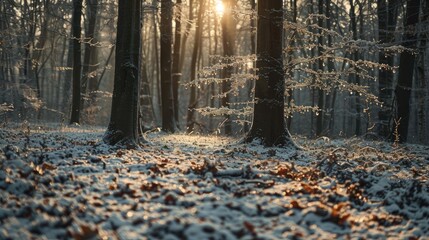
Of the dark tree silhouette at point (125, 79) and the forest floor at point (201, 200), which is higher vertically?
the dark tree silhouette at point (125, 79)

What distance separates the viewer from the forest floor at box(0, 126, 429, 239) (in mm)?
3719

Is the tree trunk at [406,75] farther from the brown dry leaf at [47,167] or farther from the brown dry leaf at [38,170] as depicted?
the brown dry leaf at [38,170]

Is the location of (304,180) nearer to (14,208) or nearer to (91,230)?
(91,230)

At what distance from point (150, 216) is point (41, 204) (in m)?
1.20

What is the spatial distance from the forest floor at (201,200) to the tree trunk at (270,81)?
247cm

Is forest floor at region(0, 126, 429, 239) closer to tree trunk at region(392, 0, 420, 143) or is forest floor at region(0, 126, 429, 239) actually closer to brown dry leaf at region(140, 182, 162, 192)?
brown dry leaf at region(140, 182, 162, 192)

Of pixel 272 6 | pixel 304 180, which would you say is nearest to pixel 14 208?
pixel 304 180

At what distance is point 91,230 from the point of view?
3.50 meters

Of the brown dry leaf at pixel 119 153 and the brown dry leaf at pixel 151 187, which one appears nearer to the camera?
the brown dry leaf at pixel 151 187

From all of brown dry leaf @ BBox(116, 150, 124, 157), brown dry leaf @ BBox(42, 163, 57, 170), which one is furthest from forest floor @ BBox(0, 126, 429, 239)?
brown dry leaf @ BBox(116, 150, 124, 157)

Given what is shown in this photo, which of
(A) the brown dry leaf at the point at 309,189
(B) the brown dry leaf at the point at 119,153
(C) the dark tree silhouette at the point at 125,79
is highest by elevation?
(C) the dark tree silhouette at the point at 125,79

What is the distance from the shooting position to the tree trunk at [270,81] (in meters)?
9.70

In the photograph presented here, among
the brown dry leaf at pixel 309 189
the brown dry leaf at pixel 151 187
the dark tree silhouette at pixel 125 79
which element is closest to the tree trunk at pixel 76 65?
the dark tree silhouette at pixel 125 79

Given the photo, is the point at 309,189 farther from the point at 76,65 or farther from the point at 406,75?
the point at 76,65
